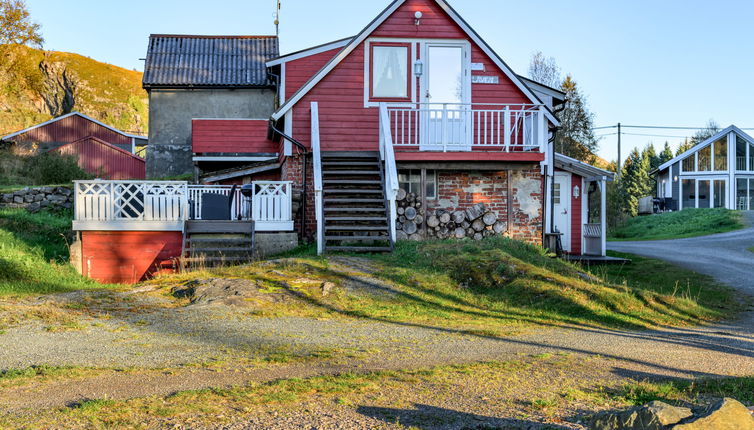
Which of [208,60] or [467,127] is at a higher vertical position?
[208,60]

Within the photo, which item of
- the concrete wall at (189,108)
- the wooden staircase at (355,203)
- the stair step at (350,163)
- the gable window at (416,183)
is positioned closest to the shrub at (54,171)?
the concrete wall at (189,108)

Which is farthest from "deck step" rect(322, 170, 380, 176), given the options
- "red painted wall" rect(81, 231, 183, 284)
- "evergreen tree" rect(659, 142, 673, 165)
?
"evergreen tree" rect(659, 142, 673, 165)

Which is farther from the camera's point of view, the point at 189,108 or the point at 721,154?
the point at 721,154

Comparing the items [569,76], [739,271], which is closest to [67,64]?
[569,76]

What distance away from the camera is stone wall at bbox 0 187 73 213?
77.1 feet

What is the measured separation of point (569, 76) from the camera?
52812mm

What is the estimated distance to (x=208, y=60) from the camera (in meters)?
30.6

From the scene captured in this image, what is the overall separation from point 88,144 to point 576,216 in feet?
80.5

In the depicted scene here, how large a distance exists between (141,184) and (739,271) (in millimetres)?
15113

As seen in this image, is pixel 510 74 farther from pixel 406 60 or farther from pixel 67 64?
pixel 67 64

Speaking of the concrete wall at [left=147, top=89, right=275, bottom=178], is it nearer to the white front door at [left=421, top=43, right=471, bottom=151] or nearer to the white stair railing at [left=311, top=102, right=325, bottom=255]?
the white stair railing at [left=311, top=102, right=325, bottom=255]

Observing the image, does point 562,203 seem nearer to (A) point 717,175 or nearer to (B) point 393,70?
(B) point 393,70

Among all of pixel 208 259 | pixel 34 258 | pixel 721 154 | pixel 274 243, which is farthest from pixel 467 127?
pixel 721 154

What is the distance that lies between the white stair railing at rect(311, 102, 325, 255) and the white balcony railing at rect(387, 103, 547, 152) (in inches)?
76.3
